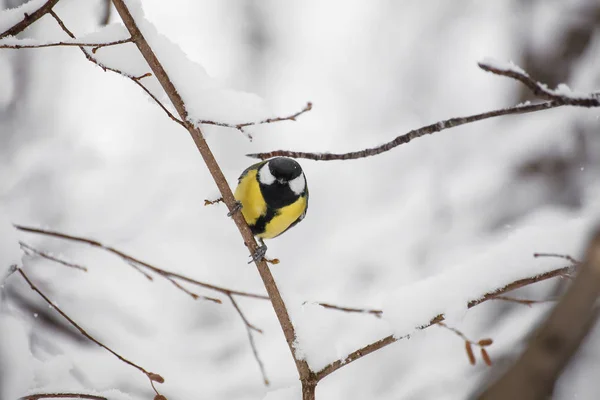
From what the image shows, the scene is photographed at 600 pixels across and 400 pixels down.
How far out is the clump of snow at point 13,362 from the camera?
119 cm

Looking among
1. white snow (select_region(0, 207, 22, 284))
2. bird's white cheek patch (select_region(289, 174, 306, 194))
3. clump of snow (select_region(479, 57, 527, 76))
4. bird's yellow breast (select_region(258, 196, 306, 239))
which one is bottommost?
clump of snow (select_region(479, 57, 527, 76))

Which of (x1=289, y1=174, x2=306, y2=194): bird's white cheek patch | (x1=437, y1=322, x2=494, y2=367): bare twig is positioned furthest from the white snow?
(x1=289, y1=174, x2=306, y2=194): bird's white cheek patch

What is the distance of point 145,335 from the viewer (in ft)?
9.21

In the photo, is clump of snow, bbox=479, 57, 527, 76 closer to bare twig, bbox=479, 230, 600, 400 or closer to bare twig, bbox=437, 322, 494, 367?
bare twig, bbox=479, 230, 600, 400

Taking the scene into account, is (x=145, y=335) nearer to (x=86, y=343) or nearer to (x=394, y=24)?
(x=86, y=343)

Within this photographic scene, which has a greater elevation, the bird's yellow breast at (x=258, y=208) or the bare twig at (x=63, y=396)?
the bird's yellow breast at (x=258, y=208)

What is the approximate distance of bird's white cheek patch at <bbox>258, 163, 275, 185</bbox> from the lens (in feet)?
6.73

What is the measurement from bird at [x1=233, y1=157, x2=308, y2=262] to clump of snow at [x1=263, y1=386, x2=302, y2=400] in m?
→ 0.79

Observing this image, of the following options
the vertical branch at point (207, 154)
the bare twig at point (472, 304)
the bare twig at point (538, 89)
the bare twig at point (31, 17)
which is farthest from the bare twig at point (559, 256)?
the bare twig at point (31, 17)

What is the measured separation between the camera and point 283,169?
2.01 meters

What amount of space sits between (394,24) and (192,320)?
9.07ft

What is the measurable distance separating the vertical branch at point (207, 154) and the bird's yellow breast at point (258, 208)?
→ 0.76 metres

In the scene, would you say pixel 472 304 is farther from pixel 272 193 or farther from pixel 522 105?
pixel 272 193

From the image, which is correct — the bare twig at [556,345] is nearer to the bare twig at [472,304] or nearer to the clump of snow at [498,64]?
the clump of snow at [498,64]
